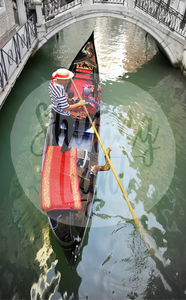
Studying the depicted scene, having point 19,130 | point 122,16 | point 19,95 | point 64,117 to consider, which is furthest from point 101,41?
point 64,117

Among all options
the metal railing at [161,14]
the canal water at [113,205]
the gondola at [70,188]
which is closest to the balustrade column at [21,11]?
the canal water at [113,205]

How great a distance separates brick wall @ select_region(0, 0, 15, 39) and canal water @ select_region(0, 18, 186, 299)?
1.37 metres

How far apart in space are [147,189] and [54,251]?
186cm

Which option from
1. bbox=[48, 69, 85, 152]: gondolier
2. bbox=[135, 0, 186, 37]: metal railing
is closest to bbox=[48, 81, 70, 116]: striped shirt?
bbox=[48, 69, 85, 152]: gondolier

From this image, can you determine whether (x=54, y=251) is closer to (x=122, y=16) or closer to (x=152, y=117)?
(x=152, y=117)

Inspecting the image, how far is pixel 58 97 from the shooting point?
2.55 m

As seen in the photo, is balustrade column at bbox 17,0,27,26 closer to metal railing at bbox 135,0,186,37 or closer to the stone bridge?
the stone bridge

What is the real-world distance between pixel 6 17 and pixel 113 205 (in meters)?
5.53

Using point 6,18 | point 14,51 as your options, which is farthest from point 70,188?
point 6,18

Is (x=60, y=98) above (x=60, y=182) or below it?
above

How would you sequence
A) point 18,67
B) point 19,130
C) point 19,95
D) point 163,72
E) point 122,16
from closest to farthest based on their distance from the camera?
point 19,130 < point 18,67 < point 19,95 < point 122,16 < point 163,72

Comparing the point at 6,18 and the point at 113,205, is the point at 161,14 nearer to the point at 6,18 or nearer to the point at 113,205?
the point at 6,18

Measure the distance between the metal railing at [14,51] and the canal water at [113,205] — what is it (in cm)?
99

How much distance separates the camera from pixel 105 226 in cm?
290
